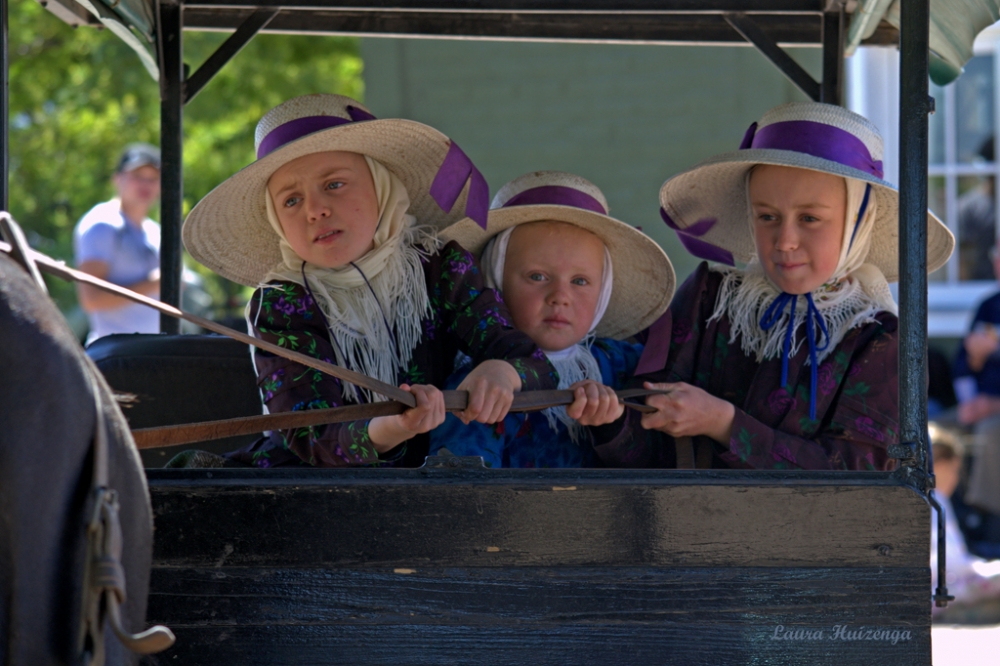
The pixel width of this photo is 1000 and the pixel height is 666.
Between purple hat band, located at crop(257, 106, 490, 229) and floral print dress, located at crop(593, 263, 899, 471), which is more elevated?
purple hat band, located at crop(257, 106, 490, 229)

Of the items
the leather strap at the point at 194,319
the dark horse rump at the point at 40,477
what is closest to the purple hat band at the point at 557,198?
the leather strap at the point at 194,319

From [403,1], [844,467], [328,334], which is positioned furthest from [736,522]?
[403,1]

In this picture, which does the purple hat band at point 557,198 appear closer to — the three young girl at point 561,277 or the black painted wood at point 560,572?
the three young girl at point 561,277

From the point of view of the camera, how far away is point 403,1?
2.45m

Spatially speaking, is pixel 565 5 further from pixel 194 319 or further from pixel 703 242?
pixel 194 319

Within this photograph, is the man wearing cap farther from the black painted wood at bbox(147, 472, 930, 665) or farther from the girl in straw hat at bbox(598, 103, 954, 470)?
the black painted wood at bbox(147, 472, 930, 665)

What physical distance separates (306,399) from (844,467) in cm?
100

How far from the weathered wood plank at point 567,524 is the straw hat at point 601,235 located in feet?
3.06

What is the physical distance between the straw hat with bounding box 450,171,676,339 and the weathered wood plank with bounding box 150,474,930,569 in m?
0.93

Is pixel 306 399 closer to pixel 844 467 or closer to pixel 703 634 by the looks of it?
pixel 703 634

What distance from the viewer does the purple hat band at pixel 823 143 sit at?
2.32 m

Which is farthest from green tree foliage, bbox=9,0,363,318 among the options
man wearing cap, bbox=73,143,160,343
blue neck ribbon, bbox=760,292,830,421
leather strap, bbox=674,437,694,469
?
leather strap, bbox=674,437,694,469

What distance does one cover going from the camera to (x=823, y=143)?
2.33 meters

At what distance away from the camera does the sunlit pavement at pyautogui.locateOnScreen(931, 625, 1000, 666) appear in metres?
4.65
